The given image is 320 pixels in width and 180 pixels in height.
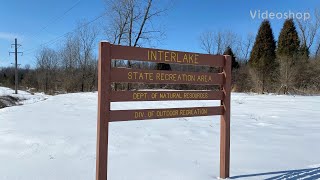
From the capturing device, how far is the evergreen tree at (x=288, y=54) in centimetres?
2758

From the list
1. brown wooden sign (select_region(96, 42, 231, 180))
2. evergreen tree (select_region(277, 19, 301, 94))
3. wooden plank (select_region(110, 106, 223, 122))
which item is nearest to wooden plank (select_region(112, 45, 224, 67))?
brown wooden sign (select_region(96, 42, 231, 180))

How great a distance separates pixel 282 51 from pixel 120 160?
32860 mm

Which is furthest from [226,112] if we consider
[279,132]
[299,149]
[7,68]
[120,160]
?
[7,68]

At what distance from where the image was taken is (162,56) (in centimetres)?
397

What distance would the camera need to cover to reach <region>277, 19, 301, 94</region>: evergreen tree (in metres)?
27.6

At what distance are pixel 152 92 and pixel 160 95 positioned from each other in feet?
0.46

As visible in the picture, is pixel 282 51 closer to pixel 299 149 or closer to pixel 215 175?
pixel 299 149

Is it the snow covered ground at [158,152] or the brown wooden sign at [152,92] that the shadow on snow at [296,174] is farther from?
the brown wooden sign at [152,92]

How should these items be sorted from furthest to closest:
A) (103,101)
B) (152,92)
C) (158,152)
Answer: (158,152), (152,92), (103,101)

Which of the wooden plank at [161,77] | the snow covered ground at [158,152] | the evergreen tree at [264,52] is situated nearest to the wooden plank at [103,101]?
the wooden plank at [161,77]

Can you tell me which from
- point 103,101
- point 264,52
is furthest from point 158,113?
point 264,52

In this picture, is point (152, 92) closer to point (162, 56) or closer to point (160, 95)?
point (160, 95)

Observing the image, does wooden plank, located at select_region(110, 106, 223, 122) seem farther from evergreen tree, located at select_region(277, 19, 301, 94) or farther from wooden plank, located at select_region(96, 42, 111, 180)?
evergreen tree, located at select_region(277, 19, 301, 94)

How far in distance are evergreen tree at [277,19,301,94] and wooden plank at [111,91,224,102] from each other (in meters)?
25.3
